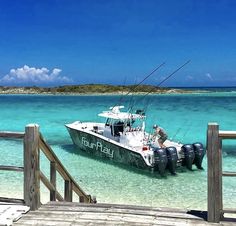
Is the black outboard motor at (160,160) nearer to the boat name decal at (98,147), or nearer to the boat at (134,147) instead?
the boat at (134,147)

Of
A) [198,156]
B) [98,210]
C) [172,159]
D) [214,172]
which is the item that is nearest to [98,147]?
[172,159]

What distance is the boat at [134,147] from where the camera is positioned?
13781 mm

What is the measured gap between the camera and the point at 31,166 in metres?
5.02

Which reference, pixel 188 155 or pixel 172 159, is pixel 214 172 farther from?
pixel 188 155

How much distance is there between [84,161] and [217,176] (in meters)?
12.0

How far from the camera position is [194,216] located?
482 centimetres

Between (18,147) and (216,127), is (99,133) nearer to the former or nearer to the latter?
(18,147)

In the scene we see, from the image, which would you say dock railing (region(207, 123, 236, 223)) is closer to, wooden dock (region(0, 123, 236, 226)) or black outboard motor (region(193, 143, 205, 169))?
wooden dock (region(0, 123, 236, 226))

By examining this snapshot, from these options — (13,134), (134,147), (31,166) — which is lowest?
(134,147)

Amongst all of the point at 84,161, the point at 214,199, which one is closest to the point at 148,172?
the point at 84,161

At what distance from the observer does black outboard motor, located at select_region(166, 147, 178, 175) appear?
13711mm

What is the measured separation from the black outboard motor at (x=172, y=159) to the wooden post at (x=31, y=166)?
9.03 metres

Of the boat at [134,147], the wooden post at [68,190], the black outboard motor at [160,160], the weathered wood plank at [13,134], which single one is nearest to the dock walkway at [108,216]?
the weathered wood plank at [13,134]

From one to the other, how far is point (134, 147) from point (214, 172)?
10739mm
